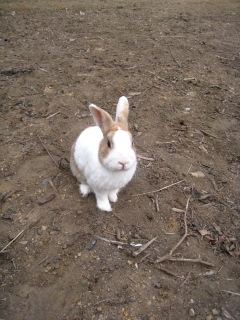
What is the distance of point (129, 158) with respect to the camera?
2.42 m

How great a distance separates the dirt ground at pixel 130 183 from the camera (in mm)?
2336

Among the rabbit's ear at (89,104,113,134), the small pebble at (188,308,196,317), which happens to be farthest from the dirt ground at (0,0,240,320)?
the rabbit's ear at (89,104,113,134)

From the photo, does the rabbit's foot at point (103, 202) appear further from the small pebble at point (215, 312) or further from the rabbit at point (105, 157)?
the small pebble at point (215, 312)

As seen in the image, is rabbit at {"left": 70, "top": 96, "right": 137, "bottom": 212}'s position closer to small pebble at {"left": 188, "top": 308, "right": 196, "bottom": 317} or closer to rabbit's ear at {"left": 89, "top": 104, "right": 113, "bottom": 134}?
rabbit's ear at {"left": 89, "top": 104, "right": 113, "bottom": 134}

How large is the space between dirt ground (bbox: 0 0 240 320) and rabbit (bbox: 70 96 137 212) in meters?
0.17

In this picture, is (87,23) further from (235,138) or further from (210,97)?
(235,138)

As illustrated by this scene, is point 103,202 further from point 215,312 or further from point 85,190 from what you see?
point 215,312

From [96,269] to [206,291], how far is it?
934 mm

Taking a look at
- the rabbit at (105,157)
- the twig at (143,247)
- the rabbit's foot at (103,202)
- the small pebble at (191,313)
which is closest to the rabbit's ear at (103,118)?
the rabbit at (105,157)

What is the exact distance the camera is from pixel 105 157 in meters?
2.49

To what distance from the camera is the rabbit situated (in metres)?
2.44

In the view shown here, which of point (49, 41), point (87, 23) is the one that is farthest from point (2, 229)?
point (87, 23)

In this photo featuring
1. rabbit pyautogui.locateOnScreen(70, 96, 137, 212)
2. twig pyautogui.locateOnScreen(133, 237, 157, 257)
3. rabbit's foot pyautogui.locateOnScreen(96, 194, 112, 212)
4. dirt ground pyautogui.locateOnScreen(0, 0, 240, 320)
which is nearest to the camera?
dirt ground pyautogui.locateOnScreen(0, 0, 240, 320)

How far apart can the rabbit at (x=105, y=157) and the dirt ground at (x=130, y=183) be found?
0.17 m
